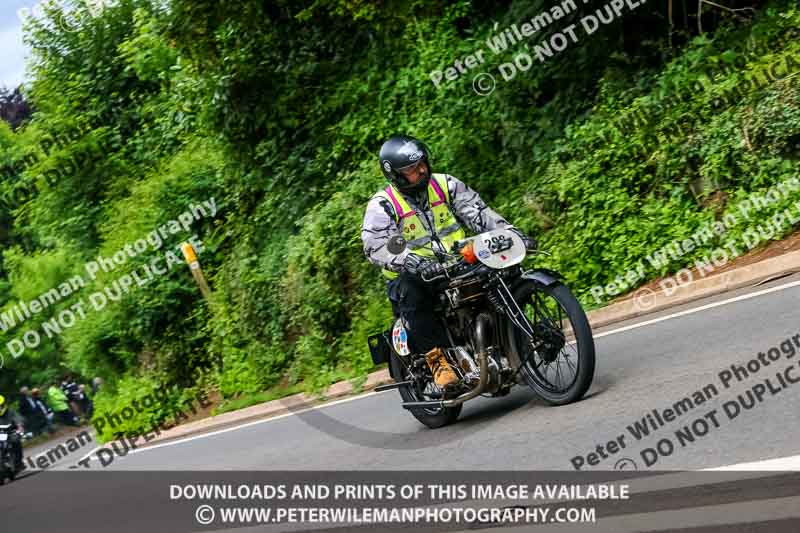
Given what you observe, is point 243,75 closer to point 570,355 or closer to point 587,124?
point 587,124

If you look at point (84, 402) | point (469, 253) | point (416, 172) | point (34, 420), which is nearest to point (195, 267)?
point (416, 172)

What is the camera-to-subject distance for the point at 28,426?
3544 centimetres

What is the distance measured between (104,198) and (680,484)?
22062mm

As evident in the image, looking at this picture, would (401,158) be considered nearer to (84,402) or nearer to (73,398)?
(73,398)

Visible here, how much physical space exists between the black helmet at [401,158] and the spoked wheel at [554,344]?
110cm

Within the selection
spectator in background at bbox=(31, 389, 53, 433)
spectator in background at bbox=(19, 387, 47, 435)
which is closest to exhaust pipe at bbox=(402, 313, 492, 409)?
spectator in background at bbox=(31, 389, 53, 433)

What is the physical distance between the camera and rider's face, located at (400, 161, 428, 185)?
7344 mm

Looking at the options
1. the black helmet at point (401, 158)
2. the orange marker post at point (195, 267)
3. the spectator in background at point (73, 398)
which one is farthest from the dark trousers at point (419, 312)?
the spectator in background at point (73, 398)

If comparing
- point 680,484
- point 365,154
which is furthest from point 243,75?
point 680,484

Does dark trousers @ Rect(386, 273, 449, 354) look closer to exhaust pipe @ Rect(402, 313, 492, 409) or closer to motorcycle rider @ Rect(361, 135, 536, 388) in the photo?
motorcycle rider @ Rect(361, 135, 536, 388)

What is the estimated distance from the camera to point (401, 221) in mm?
7613

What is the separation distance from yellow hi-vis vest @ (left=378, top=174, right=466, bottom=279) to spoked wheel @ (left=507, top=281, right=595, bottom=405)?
0.81 meters

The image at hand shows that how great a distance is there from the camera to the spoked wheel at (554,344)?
672 centimetres

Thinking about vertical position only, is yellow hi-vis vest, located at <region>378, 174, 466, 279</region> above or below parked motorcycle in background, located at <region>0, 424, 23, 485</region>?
above
